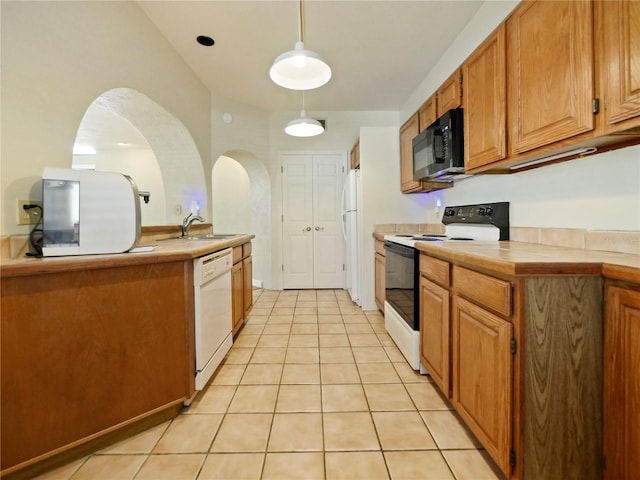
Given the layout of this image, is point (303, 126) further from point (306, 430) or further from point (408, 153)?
point (306, 430)

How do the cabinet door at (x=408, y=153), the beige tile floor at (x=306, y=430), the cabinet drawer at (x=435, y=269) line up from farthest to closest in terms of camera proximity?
1. the cabinet door at (x=408, y=153)
2. the cabinet drawer at (x=435, y=269)
3. the beige tile floor at (x=306, y=430)

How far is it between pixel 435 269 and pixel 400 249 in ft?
2.05

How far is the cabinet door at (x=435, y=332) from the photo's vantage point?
5.01 feet

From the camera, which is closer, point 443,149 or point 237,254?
point 443,149

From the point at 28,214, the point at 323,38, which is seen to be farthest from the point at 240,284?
the point at 323,38

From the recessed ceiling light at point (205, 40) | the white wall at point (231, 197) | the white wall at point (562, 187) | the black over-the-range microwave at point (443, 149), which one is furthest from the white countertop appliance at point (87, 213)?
the white wall at point (231, 197)

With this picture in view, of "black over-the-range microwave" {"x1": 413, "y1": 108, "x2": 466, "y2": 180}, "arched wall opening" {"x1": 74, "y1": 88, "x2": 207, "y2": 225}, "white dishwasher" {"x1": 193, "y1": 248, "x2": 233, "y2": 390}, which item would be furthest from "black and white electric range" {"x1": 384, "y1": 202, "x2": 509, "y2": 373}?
"arched wall opening" {"x1": 74, "y1": 88, "x2": 207, "y2": 225}

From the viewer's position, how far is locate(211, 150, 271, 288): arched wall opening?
4348mm

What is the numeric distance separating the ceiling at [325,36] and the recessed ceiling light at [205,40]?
1.7 inches

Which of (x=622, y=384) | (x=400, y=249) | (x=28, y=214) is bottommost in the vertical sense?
(x=622, y=384)

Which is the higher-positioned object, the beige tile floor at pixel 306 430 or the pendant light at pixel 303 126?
the pendant light at pixel 303 126

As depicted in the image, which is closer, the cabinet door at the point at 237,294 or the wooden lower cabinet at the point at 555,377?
the wooden lower cabinet at the point at 555,377

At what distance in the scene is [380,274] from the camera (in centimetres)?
315

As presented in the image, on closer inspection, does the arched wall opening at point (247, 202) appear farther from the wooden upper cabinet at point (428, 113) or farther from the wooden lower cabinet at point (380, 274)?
the wooden upper cabinet at point (428, 113)
